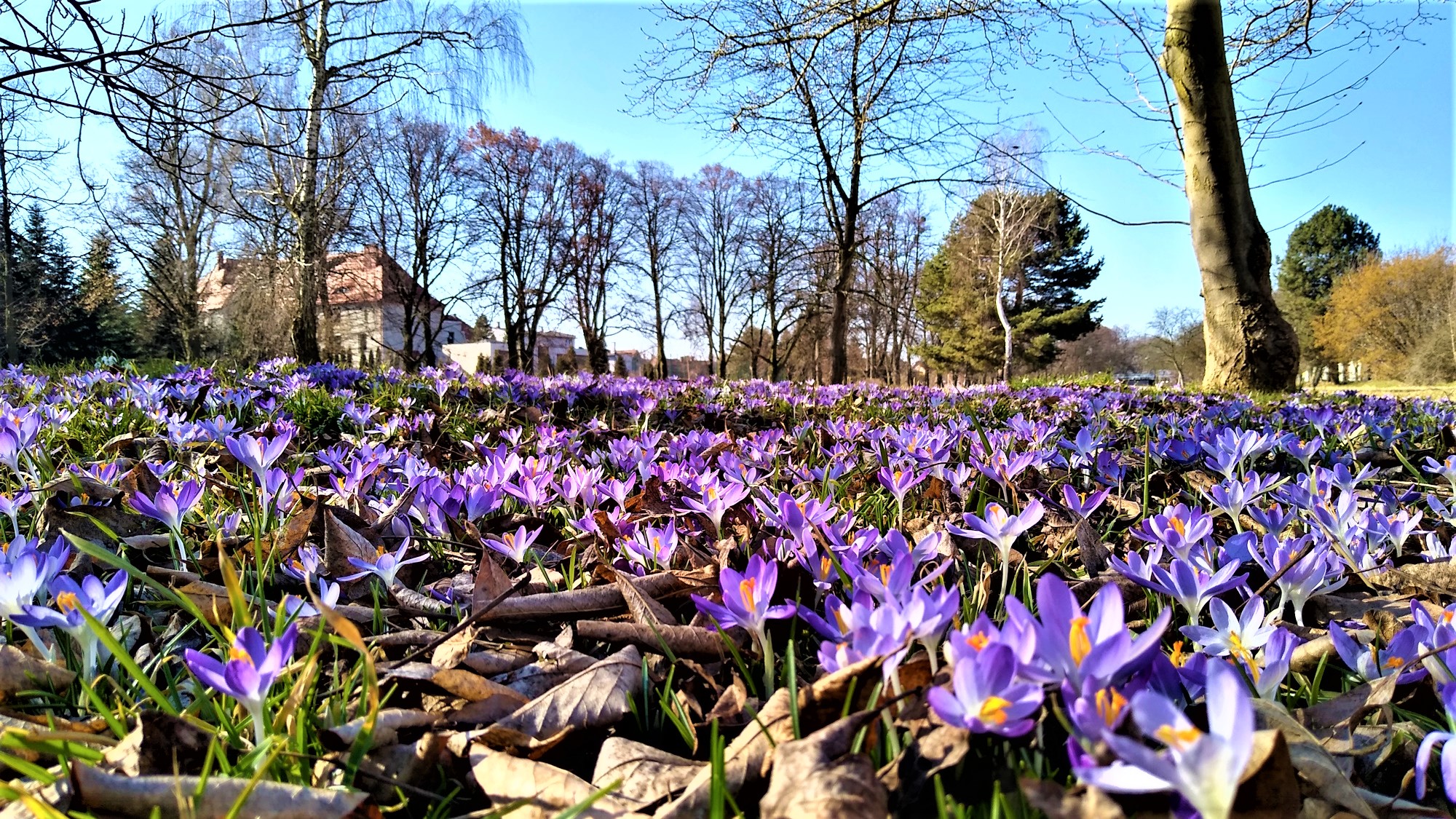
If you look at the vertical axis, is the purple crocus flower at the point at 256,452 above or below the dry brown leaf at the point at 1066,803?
above

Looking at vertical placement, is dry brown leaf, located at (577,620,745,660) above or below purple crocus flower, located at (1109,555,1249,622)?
below

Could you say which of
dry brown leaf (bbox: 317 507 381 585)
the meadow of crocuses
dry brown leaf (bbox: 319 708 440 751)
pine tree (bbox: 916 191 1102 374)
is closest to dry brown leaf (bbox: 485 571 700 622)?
the meadow of crocuses

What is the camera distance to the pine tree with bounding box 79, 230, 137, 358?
19969mm

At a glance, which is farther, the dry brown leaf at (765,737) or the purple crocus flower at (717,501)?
the purple crocus flower at (717,501)

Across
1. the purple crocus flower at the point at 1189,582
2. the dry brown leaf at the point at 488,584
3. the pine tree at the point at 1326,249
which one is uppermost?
the pine tree at the point at 1326,249

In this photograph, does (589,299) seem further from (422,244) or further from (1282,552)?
(1282,552)

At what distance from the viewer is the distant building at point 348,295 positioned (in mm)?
16848

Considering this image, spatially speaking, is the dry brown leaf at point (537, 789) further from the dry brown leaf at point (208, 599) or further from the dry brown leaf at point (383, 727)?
the dry brown leaf at point (208, 599)

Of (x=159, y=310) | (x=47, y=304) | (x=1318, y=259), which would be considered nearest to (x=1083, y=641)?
(x=47, y=304)

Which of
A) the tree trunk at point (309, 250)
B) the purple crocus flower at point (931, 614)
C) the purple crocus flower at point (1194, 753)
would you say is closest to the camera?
the purple crocus flower at point (1194, 753)

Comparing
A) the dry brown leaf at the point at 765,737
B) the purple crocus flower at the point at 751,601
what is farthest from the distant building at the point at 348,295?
the dry brown leaf at the point at 765,737

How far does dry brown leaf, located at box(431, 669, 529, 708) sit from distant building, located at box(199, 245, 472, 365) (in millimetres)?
11468

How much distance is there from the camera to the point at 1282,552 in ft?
3.14

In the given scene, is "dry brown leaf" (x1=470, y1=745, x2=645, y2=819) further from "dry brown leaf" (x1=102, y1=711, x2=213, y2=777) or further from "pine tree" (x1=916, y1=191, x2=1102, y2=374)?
"pine tree" (x1=916, y1=191, x2=1102, y2=374)
